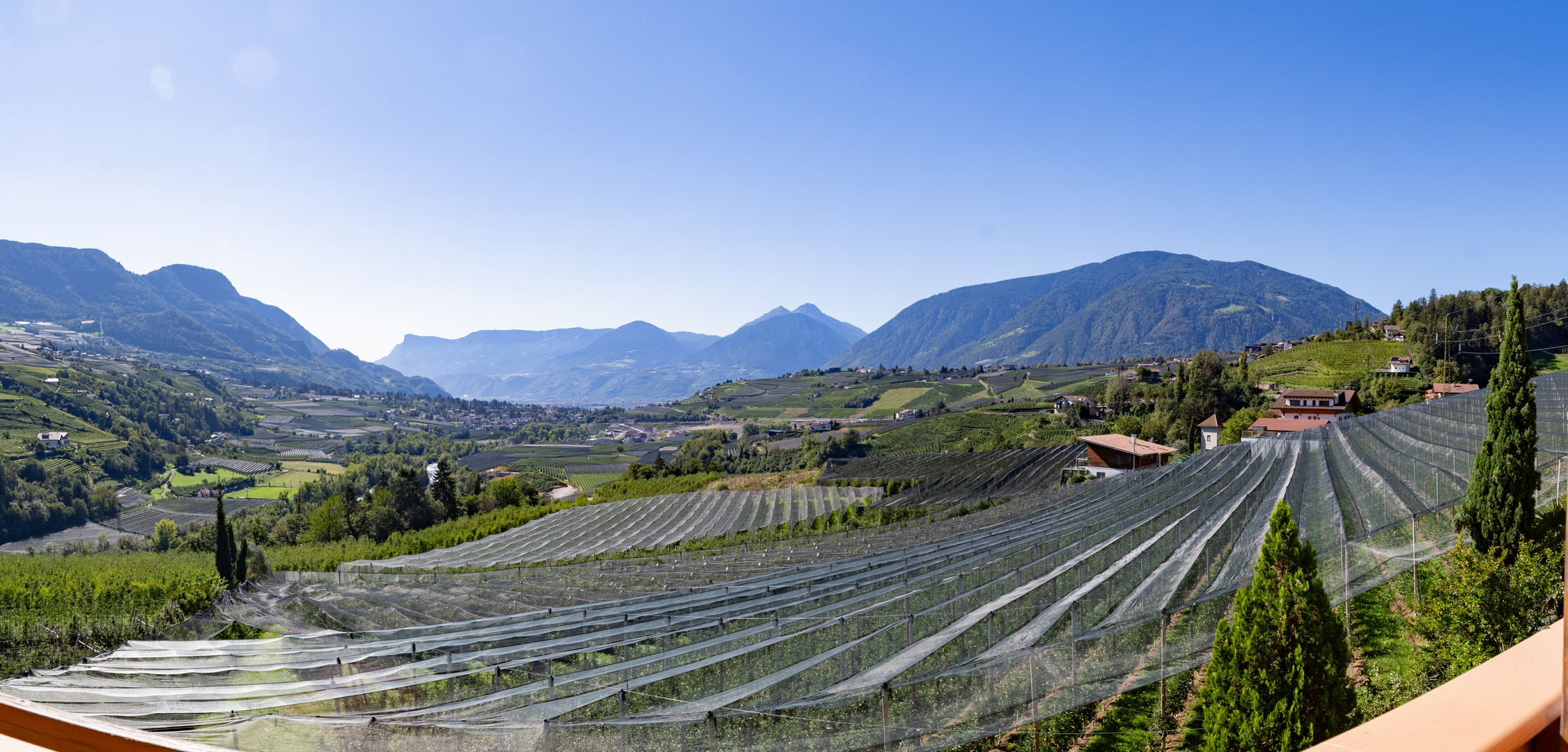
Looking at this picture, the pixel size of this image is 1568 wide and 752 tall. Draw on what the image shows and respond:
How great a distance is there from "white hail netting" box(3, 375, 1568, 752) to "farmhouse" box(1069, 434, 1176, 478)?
20.6m

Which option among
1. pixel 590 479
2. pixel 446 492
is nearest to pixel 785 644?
pixel 446 492

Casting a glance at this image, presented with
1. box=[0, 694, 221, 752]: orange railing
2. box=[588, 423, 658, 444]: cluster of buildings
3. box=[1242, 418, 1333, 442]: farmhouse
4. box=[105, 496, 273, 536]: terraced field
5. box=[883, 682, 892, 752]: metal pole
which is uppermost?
box=[0, 694, 221, 752]: orange railing

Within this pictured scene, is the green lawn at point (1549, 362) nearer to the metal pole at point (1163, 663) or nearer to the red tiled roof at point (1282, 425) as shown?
the red tiled roof at point (1282, 425)

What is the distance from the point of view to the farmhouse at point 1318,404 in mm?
48656

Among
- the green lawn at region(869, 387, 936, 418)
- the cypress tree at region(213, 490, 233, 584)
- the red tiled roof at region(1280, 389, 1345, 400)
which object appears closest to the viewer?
the cypress tree at region(213, 490, 233, 584)

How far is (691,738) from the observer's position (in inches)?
235

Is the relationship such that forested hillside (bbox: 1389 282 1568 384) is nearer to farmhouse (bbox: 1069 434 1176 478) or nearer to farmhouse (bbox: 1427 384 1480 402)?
farmhouse (bbox: 1427 384 1480 402)

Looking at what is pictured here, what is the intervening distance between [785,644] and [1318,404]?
177ft

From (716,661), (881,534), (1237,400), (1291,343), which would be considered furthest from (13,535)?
(1291,343)

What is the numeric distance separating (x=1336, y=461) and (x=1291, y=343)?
79.9 metres

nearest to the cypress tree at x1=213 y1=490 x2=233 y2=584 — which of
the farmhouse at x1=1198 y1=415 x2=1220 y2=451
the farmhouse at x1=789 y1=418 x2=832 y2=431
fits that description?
the farmhouse at x1=1198 y1=415 x2=1220 y2=451

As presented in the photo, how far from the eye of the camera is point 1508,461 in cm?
1068

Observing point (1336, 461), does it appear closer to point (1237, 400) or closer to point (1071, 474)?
point (1071, 474)

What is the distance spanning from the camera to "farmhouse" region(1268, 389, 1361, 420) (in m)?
48.7
